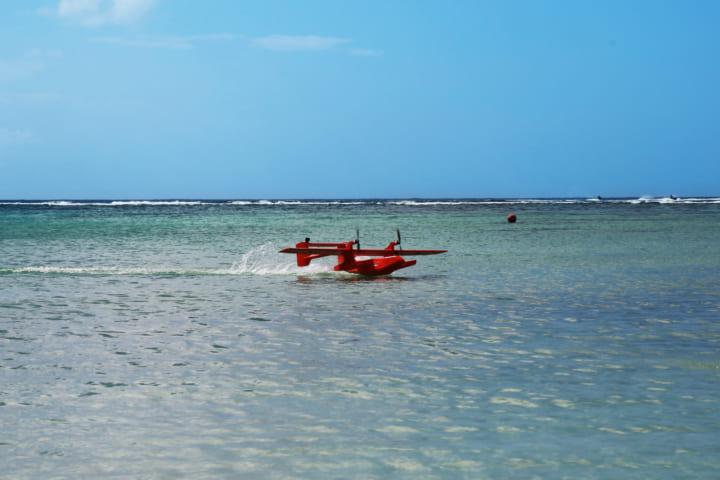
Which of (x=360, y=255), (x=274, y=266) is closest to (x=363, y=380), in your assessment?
(x=360, y=255)

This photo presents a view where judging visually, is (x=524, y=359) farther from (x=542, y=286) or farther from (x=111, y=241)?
(x=111, y=241)

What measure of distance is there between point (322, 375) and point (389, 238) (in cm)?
4219

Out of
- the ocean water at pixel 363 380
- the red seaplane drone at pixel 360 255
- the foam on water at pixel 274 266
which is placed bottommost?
the foam on water at pixel 274 266

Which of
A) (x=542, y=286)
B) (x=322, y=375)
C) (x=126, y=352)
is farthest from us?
(x=542, y=286)

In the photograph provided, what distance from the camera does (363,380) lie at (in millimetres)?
10969

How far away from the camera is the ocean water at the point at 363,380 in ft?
25.5

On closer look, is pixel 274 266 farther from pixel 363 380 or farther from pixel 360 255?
pixel 363 380

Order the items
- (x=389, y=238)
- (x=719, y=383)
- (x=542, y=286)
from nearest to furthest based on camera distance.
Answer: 1. (x=719, y=383)
2. (x=542, y=286)
3. (x=389, y=238)

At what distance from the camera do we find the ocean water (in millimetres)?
7773

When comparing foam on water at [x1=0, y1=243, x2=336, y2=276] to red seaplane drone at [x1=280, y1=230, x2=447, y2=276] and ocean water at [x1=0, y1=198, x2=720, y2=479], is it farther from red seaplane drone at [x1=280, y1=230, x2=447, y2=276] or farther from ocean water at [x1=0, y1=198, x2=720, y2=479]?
ocean water at [x1=0, y1=198, x2=720, y2=479]

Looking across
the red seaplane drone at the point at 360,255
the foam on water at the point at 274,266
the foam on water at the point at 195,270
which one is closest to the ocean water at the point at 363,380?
the red seaplane drone at the point at 360,255

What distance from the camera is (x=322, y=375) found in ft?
37.2

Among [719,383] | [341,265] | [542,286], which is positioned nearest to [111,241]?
[341,265]

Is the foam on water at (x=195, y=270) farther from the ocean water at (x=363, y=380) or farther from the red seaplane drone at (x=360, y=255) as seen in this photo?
the ocean water at (x=363, y=380)
